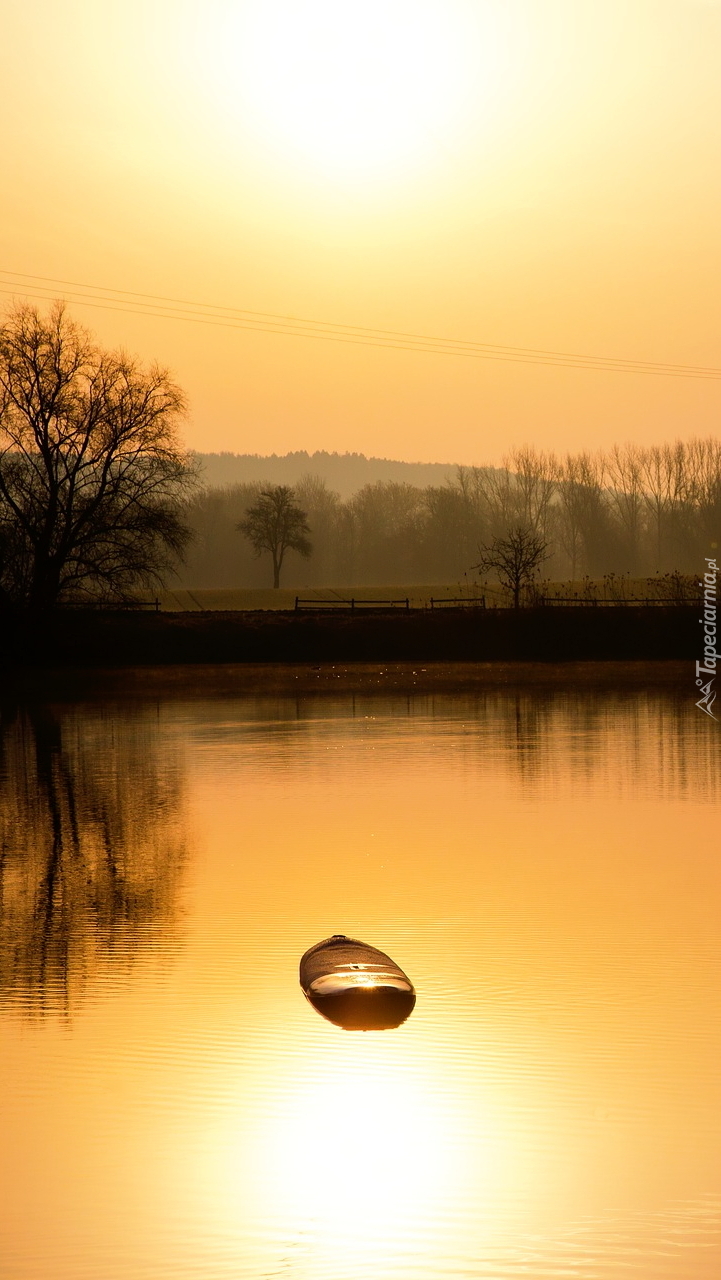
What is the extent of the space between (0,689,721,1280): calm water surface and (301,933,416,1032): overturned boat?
177 millimetres

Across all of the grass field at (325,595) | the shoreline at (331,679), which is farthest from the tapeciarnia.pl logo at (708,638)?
the grass field at (325,595)

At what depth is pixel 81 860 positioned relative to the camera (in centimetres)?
1719

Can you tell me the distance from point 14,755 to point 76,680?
27.2m

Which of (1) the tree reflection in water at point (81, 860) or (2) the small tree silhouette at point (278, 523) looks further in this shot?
(2) the small tree silhouette at point (278, 523)

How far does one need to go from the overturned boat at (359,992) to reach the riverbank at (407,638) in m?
50.9

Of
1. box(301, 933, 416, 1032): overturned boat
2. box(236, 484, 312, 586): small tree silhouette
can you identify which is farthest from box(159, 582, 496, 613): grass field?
box(301, 933, 416, 1032): overturned boat

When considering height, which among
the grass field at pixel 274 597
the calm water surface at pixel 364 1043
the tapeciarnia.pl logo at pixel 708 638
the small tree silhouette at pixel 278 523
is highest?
the small tree silhouette at pixel 278 523

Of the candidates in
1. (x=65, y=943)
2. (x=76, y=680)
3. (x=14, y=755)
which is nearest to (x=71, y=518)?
(x=76, y=680)

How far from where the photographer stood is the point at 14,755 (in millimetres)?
28938

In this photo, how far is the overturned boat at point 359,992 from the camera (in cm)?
1073

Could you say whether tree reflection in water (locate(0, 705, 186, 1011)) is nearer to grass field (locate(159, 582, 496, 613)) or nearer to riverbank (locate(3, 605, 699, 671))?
riverbank (locate(3, 605, 699, 671))

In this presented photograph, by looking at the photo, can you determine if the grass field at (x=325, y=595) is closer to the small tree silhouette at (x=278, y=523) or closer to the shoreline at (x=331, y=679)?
the small tree silhouette at (x=278, y=523)

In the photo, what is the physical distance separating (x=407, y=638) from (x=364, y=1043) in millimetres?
57335

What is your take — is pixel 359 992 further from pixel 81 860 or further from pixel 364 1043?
pixel 81 860
